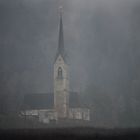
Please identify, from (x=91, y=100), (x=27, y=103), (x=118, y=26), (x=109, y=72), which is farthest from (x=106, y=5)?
(x=27, y=103)

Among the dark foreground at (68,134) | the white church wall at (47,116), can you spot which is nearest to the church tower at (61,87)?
the white church wall at (47,116)

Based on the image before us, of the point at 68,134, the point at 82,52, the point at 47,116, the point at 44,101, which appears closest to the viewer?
the point at 68,134

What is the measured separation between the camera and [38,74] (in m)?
11.1

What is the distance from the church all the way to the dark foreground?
29 centimetres

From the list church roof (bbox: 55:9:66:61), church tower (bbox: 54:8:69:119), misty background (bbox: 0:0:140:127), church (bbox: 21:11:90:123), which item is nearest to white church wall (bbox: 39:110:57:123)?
church (bbox: 21:11:90:123)

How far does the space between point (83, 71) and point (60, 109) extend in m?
1.11

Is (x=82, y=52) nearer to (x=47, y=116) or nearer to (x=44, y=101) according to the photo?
(x=44, y=101)

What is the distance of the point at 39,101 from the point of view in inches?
425

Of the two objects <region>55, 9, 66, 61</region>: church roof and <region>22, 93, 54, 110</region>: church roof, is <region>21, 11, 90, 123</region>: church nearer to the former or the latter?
<region>22, 93, 54, 110</region>: church roof

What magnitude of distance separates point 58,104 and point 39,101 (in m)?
0.47

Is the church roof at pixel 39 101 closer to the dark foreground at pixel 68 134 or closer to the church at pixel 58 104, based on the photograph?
the church at pixel 58 104

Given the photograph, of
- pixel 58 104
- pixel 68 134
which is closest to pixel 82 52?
pixel 58 104

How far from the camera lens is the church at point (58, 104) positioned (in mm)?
10672

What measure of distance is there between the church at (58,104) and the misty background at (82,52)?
15cm
